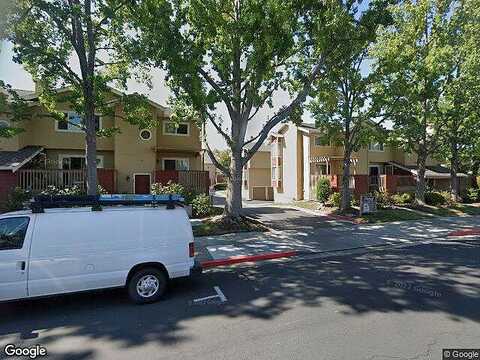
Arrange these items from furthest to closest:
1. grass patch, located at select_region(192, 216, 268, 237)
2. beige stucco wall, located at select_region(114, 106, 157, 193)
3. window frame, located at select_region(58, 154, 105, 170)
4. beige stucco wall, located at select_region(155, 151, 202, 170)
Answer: beige stucco wall, located at select_region(155, 151, 202, 170), beige stucco wall, located at select_region(114, 106, 157, 193), window frame, located at select_region(58, 154, 105, 170), grass patch, located at select_region(192, 216, 268, 237)

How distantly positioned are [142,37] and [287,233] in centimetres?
938

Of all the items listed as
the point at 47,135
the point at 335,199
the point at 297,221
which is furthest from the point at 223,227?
the point at 47,135

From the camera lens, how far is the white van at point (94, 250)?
18.7 ft

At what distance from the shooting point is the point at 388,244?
12.2m

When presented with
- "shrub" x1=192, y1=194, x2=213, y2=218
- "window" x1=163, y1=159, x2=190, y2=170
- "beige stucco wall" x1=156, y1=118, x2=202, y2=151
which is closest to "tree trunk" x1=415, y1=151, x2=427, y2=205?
"shrub" x1=192, y1=194, x2=213, y2=218

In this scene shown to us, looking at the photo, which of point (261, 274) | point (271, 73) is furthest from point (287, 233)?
point (271, 73)

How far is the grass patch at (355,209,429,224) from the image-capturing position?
17606 mm

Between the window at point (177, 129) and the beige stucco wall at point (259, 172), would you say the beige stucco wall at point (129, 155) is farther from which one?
the beige stucco wall at point (259, 172)

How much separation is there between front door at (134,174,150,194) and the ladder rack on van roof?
14922 mm

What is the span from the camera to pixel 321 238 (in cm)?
1309

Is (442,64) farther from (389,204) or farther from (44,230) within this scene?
(44,230)

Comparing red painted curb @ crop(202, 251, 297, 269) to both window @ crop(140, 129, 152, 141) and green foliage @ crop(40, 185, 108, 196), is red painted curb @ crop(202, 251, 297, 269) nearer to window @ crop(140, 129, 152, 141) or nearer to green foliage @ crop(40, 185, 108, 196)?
green foliage @ crop(40, 185, 108, 196)

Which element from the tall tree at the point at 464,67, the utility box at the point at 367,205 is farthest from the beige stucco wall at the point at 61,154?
the tall tree at the point at 464,67

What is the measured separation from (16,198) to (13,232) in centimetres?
1202
